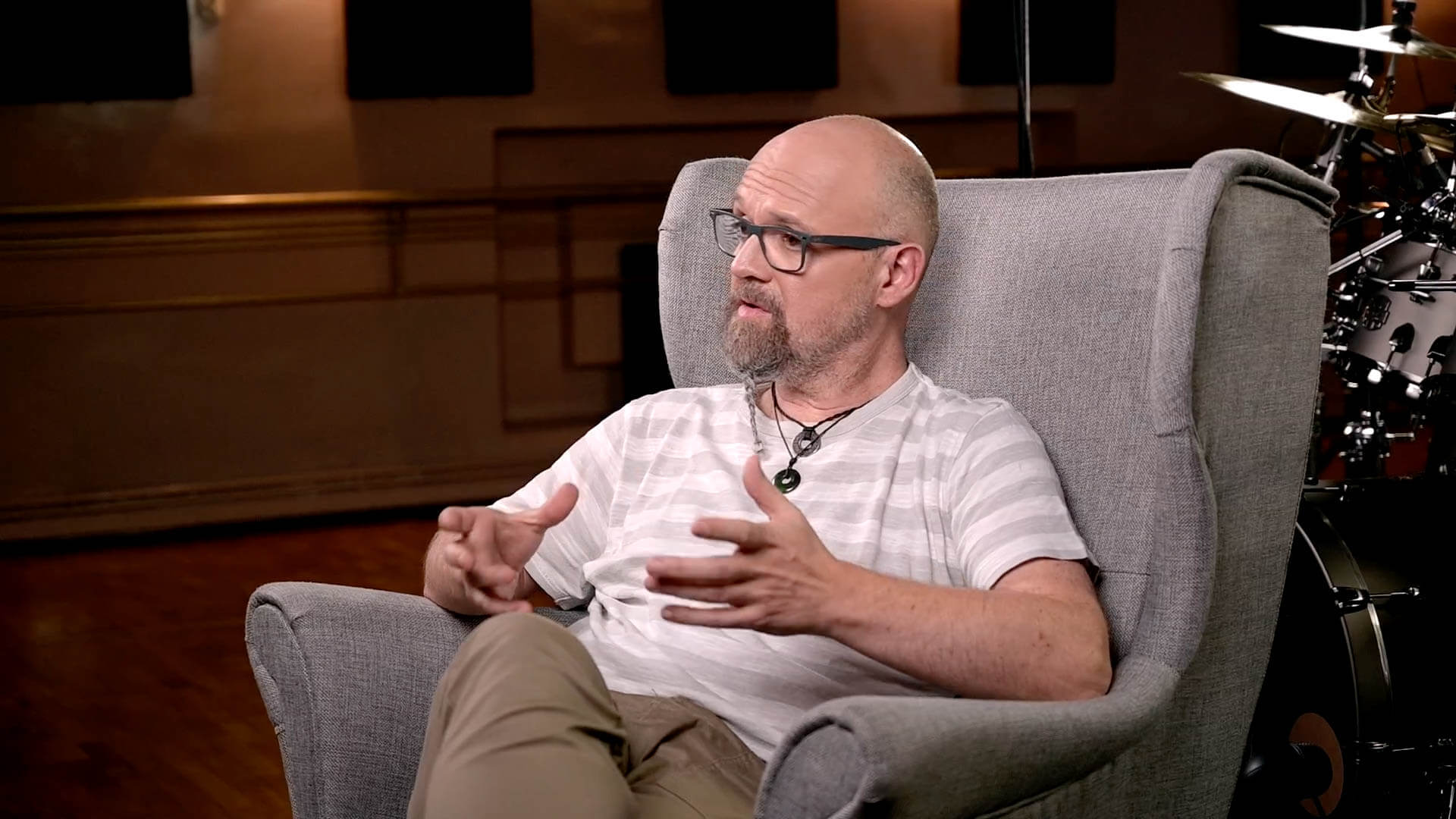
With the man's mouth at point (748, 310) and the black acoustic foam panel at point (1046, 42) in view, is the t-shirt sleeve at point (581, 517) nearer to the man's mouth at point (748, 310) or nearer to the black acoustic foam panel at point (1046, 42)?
the man's mouth at point (748, 310)

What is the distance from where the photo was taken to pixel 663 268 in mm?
2213

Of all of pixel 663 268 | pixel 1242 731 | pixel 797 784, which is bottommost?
pixel 1242 731

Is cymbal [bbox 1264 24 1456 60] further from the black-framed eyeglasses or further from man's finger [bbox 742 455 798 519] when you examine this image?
→ man's finger [bbox 742 455 798 519]

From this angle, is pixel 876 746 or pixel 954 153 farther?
pixel 954 153

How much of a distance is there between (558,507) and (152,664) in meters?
2.40

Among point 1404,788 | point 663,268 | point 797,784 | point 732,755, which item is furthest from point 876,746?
point 1404,788

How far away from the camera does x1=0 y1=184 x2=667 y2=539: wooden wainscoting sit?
463cm

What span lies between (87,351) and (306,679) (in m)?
3.26

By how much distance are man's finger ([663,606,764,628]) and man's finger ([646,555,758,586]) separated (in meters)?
0.03

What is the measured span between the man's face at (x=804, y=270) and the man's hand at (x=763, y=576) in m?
0.45

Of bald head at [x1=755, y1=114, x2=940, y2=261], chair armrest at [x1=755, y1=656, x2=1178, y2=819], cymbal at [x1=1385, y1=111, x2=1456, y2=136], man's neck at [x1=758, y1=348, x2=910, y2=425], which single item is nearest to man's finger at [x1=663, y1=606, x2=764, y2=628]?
chair armrest at [x1=755, y1=656, x2=1178, y2=819]

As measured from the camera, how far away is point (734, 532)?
1402mm

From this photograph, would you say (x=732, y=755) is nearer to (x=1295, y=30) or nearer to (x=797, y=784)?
(x=797, y=784)

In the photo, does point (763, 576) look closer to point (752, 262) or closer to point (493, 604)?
point (493, 604)
